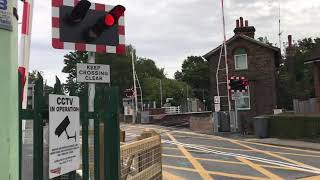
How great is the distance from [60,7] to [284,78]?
2220 inches

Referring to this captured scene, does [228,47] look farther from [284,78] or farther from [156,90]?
[156,90]

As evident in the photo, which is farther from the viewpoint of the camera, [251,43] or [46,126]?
[251,43]

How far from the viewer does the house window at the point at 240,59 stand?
139ft

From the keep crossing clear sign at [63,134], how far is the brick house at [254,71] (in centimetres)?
3722

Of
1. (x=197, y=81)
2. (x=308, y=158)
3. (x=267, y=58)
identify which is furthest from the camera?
(x=197, y=81)

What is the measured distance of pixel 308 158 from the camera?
17625 mm

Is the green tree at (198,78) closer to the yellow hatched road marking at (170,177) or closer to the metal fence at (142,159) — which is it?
the yellow hatched road marking at (170,177)

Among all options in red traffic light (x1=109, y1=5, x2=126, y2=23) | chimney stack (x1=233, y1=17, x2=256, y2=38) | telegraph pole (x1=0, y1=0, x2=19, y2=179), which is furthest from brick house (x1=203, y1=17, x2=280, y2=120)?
telegraph pole (x1=0, y1=0, x2=19, y2=179)

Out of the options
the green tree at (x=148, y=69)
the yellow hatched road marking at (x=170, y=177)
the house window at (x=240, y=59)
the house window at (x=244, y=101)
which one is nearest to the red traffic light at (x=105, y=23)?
the yellow hatched road marking at (x=170, y=177)

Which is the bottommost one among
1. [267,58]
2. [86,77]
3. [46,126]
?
[46,126]

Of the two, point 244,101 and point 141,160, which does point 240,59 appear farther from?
point 141,160

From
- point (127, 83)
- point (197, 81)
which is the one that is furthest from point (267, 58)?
point (197, 81)

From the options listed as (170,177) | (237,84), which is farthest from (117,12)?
(237,84)

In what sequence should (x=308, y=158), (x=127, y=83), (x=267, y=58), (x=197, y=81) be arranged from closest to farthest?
(x=308, y=158) → (x=267, y=58) → (x=127, y=83) → (x=197, y=81)
